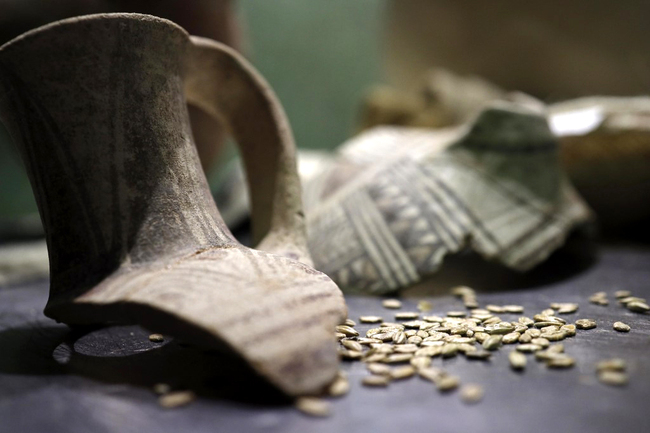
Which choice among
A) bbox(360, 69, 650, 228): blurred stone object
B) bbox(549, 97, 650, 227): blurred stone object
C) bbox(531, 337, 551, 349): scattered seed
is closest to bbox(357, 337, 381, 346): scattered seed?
bbox(531, 337, 551, 349): scattered seed

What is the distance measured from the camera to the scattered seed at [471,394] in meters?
0.65

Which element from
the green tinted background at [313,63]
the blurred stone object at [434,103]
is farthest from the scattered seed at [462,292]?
the green tinted background at [313,63]

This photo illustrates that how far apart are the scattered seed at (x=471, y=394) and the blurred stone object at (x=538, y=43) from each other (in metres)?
2.21

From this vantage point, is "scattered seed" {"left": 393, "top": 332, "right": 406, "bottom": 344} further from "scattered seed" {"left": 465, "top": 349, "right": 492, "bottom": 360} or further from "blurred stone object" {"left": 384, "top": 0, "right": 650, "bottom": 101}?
"blurred stone object" {"left": 384, "top": 0, "right": 650, "bottom": 101}

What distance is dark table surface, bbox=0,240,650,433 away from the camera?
1.98 feet

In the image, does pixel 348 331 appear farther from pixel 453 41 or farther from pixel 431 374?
pixel 453 41

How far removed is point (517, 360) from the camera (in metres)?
0.75

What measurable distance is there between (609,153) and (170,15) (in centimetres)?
149

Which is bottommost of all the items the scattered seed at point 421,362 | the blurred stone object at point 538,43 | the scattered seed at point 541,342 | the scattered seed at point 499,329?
the scattered seed at point 499,329

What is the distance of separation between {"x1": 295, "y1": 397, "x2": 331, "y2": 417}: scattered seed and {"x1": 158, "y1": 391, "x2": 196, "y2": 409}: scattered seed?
133 mm

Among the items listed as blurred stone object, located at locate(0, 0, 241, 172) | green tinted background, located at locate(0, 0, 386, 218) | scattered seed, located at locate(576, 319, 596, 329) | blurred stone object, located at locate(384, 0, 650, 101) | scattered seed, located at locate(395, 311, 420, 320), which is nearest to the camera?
scattered seed, located at locate(576, 319, 596, 329)

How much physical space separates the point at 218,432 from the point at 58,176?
1.52ft

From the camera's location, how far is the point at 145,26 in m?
0.82

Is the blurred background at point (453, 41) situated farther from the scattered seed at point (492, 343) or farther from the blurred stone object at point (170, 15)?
the scattered seed at point (492, 343)
